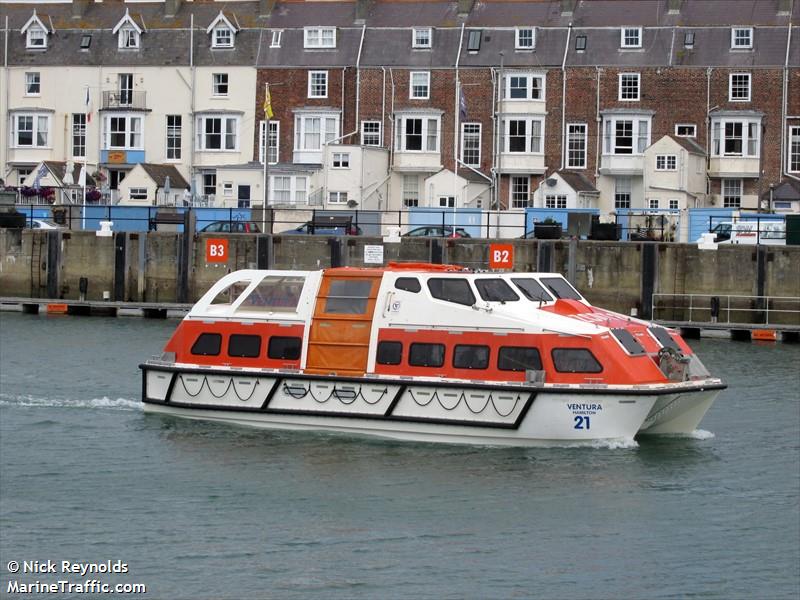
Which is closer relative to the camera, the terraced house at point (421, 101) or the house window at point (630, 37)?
the terraced house at point (421, 101)

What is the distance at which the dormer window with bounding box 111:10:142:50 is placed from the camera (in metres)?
81.1

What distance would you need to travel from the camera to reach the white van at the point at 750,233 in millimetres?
59719


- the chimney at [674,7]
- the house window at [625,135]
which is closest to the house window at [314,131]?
the house window at [625,135]

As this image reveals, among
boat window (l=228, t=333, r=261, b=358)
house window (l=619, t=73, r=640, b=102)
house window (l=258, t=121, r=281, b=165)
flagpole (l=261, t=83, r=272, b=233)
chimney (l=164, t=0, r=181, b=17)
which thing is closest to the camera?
boat window (l=228, t=333, r=261, b=358)

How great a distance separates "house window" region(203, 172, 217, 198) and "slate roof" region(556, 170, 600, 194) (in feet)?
53.1

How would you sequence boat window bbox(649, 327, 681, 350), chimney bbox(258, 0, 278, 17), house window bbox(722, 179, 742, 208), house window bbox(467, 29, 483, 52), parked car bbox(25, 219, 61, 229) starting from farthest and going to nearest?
chimney bbox(258, 0, 278, 17) < house window bbox(467, 29, 483, 52) < house window bbox(722, 179, 742, 208) < parked car bbox(25, 219, 61, 229) < boat window bbox(649, 327, 681, 350)

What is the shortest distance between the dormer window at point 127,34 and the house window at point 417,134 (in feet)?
44.1

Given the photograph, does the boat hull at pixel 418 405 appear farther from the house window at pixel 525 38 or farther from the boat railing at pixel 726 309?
the house window at pixel 525 38

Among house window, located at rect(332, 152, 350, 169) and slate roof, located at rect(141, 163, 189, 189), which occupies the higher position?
house window, located at rect(332, 152, 350, 169)

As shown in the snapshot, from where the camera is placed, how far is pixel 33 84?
81.9m

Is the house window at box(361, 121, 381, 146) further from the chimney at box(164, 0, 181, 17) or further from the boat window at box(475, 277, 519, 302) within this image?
the boat window at box(475, 277, 519, 302)

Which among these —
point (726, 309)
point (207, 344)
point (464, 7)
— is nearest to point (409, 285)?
point (207, 344)

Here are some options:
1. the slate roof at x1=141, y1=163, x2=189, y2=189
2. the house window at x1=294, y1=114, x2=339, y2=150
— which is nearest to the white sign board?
the house window at x1=294, y1=114, x2=339, y2=150

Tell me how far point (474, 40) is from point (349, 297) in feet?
149
